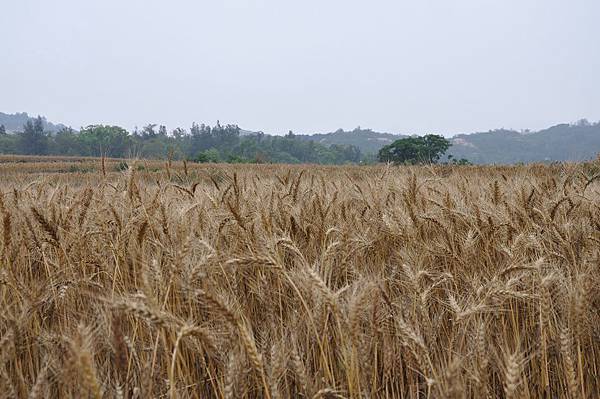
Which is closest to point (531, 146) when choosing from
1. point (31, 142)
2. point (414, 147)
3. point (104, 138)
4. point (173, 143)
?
point (414, 147)

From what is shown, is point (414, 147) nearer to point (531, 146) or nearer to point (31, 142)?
point (31, 142)

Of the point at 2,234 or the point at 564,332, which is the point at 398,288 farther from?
the point at 2,234

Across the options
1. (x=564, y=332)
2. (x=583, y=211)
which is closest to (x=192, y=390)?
(x=564, y=332)

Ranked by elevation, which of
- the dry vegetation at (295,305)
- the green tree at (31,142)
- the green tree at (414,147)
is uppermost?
the green tree at (31,142)

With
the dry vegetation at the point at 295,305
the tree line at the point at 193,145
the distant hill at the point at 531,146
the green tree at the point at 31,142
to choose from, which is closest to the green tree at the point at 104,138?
the tree line at the point at 193,145

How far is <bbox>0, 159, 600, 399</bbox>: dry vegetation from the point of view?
3.61ft

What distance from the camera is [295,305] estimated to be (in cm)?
166

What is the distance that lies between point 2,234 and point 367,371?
→ 1573mm

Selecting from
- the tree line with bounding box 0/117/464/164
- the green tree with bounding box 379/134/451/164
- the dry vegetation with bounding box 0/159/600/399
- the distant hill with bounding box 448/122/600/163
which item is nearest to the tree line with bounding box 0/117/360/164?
the tree line with bounding box 0/117/464/164

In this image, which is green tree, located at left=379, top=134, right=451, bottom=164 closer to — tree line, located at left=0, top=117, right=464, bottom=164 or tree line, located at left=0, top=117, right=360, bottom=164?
tree line, located at left=0, top=117, right=464, bottom=164

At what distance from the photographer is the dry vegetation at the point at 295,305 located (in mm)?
1100

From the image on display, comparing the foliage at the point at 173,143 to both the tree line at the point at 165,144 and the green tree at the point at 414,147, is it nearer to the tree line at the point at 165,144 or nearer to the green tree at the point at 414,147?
the tree line at the point at 165,144

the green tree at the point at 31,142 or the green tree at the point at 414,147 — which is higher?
the green tree at the point at 31,142

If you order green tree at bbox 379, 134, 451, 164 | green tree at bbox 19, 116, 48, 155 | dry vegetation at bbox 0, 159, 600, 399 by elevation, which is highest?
green tree at bbox 19, 116, 48, 155
